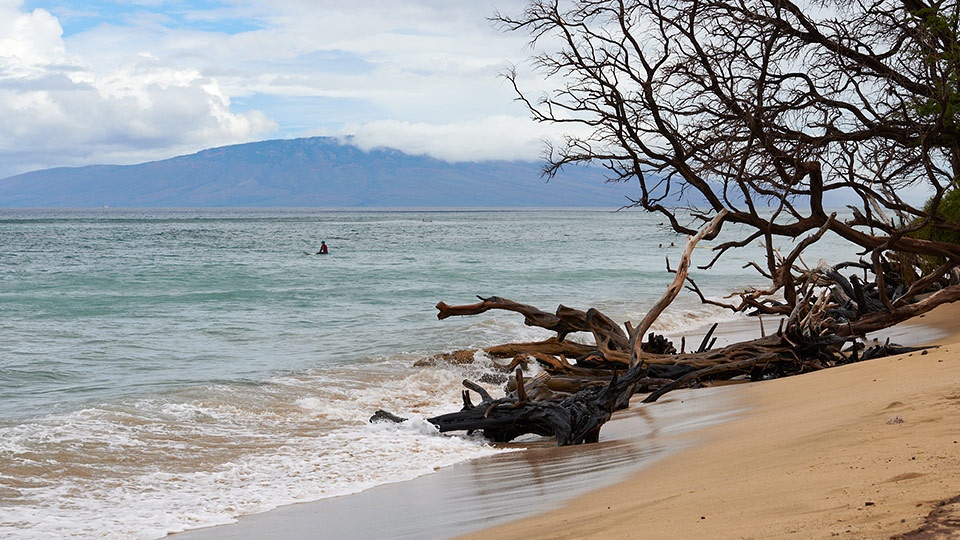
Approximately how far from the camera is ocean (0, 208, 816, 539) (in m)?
6.21

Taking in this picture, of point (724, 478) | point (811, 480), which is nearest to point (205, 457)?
point (724, 478)

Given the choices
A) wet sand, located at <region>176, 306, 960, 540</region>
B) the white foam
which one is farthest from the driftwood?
wet sand, located at <region>176, 306, 960, 540</region>

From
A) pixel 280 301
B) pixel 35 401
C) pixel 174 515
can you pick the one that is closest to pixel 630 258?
pixel 280 301

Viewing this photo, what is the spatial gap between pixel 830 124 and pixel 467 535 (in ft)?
23.6

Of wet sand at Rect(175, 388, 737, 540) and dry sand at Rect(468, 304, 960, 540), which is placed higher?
dry sand at Rect(468, 304, 960, 540)

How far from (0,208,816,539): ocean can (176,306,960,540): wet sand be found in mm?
740

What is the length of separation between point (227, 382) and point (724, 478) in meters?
8.47

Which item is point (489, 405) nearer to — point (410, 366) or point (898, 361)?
point (898, 361)

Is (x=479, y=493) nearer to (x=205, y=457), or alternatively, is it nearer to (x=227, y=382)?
(x=205, y=457)

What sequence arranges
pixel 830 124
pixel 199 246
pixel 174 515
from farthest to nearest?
pixel 199 246 → pixel 830 124 → pixel 174 515

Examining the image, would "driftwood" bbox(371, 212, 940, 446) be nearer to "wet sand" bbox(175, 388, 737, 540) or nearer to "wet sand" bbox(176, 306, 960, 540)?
"wet sand" bbox(176, 306, 960, 540)

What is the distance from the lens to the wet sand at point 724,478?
308cm

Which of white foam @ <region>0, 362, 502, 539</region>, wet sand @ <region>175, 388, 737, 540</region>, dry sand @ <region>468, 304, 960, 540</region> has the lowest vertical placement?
white foam @ <region>0, 362, 502, 539</region>

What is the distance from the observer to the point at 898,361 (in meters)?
7.27
